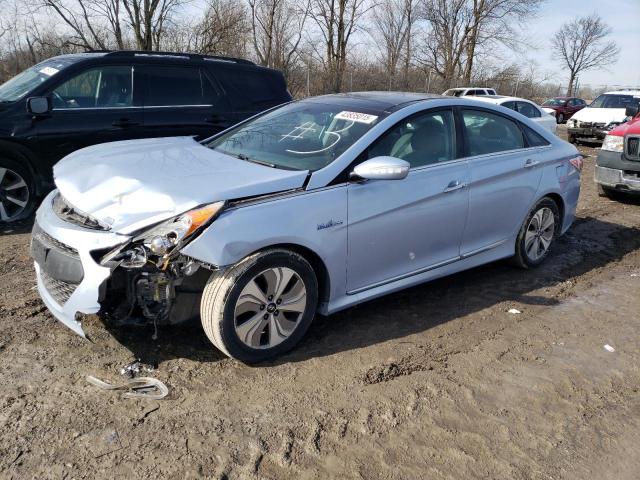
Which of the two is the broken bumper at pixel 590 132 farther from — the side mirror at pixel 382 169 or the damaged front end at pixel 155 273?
the damaged front end at pixel 155 273

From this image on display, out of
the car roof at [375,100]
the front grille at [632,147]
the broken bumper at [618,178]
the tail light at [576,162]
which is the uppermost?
the car roof at [375,100]

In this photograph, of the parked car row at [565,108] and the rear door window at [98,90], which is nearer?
the rear door window at [98,90]

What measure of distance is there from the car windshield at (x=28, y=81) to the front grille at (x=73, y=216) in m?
3.18

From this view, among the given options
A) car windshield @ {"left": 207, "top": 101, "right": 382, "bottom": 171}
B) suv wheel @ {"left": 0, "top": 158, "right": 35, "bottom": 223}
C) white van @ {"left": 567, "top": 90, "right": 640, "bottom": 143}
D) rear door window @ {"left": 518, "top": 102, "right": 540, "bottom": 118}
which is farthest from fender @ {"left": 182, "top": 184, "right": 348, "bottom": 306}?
white van @ {"left": 567, "top": 90, "right": 640, "bottom": 143}

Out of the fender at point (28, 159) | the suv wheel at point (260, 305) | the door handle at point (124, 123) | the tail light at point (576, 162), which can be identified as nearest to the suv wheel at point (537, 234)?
the tail light at point (576, 162)

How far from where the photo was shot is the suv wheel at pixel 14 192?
5777mm

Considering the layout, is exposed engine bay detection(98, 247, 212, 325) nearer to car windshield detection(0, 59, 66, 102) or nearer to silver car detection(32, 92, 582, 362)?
silver car detection(32, 92, 582, 362)

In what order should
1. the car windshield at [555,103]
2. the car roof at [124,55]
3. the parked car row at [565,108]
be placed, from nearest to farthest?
the car roof at [124,55], the parked car row at [565,108], the car windshield at [555,103]

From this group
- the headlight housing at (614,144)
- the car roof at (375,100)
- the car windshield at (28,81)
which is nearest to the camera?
the car roof at (375,100)

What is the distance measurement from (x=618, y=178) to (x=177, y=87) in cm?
649

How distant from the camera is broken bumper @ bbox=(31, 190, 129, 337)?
283 centimetres

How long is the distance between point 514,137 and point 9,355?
434 cm

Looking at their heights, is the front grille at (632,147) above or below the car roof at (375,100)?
below

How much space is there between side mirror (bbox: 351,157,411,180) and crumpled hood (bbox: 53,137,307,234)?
39 cm
